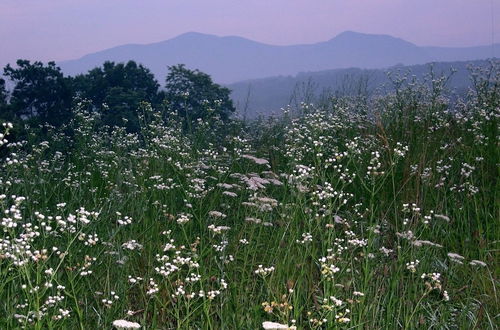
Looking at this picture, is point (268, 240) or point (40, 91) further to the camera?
point (40, 91)

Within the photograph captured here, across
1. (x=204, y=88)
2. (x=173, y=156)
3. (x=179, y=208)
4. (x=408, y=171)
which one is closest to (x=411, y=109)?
(x=408, y=171)

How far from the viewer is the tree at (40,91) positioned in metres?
17.7

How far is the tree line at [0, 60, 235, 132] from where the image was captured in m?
17.7

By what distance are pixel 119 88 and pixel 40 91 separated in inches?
101

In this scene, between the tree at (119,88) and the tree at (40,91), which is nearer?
the tree at (40,91)

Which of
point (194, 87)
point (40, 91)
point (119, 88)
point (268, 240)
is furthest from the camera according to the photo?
point (194, 87)

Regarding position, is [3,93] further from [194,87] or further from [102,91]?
[194,87]

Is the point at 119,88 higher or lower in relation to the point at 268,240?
higher

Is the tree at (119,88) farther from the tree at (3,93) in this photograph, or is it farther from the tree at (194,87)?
the tree at (3,93)

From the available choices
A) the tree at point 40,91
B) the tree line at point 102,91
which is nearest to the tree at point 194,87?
the tree line at point 102,91

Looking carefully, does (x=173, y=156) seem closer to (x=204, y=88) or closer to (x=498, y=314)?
(x=498, y=314)

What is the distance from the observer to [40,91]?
17.8 meters

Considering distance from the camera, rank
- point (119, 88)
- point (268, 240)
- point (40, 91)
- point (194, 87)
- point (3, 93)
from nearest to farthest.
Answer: point (268, 240) → point (3, 93) → point (40, 91) → point (119, 88) → point (194, 87)

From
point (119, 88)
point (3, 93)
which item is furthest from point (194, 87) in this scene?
point (3, 93)
